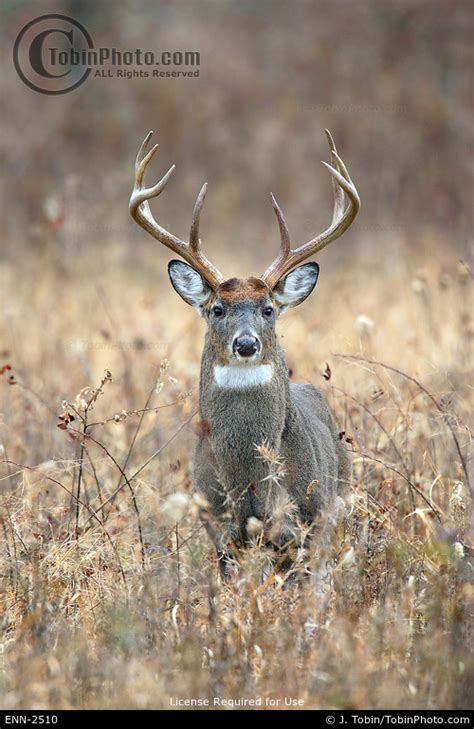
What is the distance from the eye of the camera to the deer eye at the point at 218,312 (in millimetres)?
5613

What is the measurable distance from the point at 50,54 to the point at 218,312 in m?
13.0

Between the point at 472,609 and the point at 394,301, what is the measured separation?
7.39 meters

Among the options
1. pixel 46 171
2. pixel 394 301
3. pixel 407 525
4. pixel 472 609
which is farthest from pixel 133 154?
pixel 472 609

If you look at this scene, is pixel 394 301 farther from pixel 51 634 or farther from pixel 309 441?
pixel 51 634

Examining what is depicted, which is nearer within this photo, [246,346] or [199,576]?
[246,346]

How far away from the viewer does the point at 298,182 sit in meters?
17.4

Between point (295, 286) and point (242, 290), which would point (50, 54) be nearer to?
point (295, 286)

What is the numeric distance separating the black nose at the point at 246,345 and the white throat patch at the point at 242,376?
0.72ft

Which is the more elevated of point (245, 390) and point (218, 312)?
point (218, 312)

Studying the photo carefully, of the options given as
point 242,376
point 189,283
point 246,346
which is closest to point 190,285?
point 189,283

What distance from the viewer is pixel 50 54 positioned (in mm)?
17500

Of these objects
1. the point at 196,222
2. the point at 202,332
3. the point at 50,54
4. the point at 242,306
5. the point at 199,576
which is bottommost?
the point at 199,576
